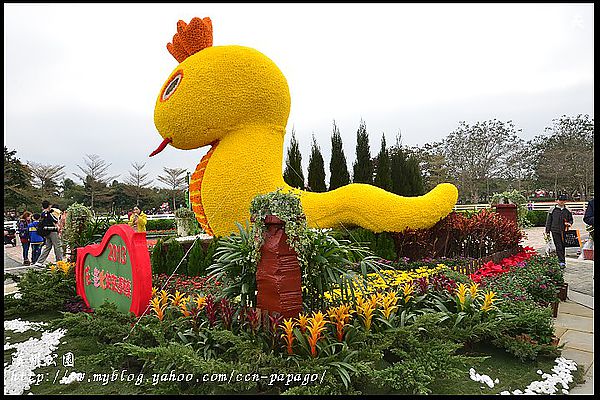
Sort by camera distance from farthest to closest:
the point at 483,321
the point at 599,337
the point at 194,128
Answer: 1. the point at 194,128
2. the point at 599,337
3. the point at 483,321

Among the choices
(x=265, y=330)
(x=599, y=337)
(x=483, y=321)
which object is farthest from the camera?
(x=599, y=337)

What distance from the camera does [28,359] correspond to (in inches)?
149

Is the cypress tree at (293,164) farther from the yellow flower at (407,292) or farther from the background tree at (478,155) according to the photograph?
the background tree at (478,155)

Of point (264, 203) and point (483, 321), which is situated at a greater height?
point (264, 203)

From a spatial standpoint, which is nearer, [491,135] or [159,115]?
[159,115]

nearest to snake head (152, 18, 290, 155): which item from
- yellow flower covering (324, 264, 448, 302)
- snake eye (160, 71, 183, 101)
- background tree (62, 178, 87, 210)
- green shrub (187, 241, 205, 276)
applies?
snake eye (160, 71, 183, 101)

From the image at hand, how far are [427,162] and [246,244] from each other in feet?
109

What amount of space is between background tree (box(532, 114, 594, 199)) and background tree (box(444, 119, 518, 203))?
10.5 feet

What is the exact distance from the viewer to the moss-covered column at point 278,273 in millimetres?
3295

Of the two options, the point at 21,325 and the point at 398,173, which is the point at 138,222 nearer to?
the point at 21,325

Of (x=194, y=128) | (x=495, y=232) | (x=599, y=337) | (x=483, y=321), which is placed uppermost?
(x=194, y=128)

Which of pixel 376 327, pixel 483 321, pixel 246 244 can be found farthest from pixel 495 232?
pixel 246 244
